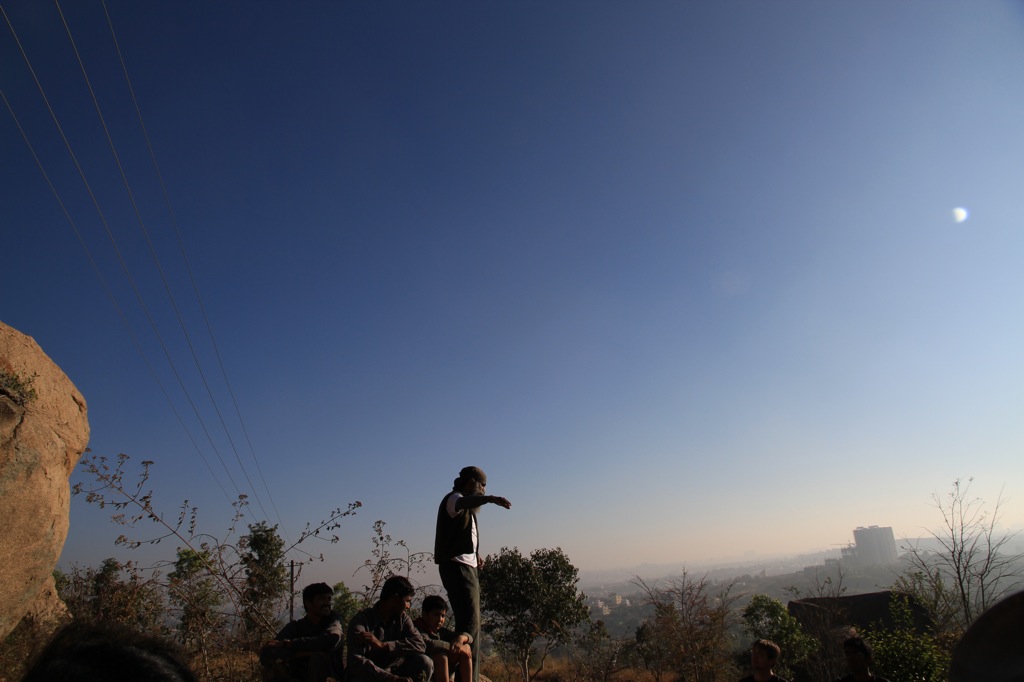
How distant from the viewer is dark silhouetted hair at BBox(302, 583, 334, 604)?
460cm

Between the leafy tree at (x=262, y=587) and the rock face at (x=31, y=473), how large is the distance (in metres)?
5.60

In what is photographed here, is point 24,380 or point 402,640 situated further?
point 24,380

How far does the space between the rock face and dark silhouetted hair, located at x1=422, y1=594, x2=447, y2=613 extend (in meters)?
9.02

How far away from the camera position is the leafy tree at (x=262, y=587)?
20.5ft

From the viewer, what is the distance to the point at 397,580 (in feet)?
15.0

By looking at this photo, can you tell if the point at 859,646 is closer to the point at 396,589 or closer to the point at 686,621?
the point at 396,589

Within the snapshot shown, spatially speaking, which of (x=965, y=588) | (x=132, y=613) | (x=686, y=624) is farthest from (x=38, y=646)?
(x=965, y=588)

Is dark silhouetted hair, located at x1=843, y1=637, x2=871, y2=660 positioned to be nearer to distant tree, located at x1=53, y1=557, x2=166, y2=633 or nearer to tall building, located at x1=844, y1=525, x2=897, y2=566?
distant tree, located at x1=53, y1=557, x2=166, y2=633

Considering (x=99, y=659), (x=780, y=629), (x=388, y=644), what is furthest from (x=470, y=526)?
(x=780, y=629)

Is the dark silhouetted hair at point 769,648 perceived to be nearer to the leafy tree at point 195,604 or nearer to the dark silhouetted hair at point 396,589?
the dark silhouetted hair at point 396,589

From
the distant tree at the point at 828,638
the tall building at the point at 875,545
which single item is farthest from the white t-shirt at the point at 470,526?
the tall building at the point at 875,545

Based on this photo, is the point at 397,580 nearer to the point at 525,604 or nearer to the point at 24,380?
the point at 24,380

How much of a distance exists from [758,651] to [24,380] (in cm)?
1340

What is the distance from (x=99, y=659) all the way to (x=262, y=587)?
5931mm
